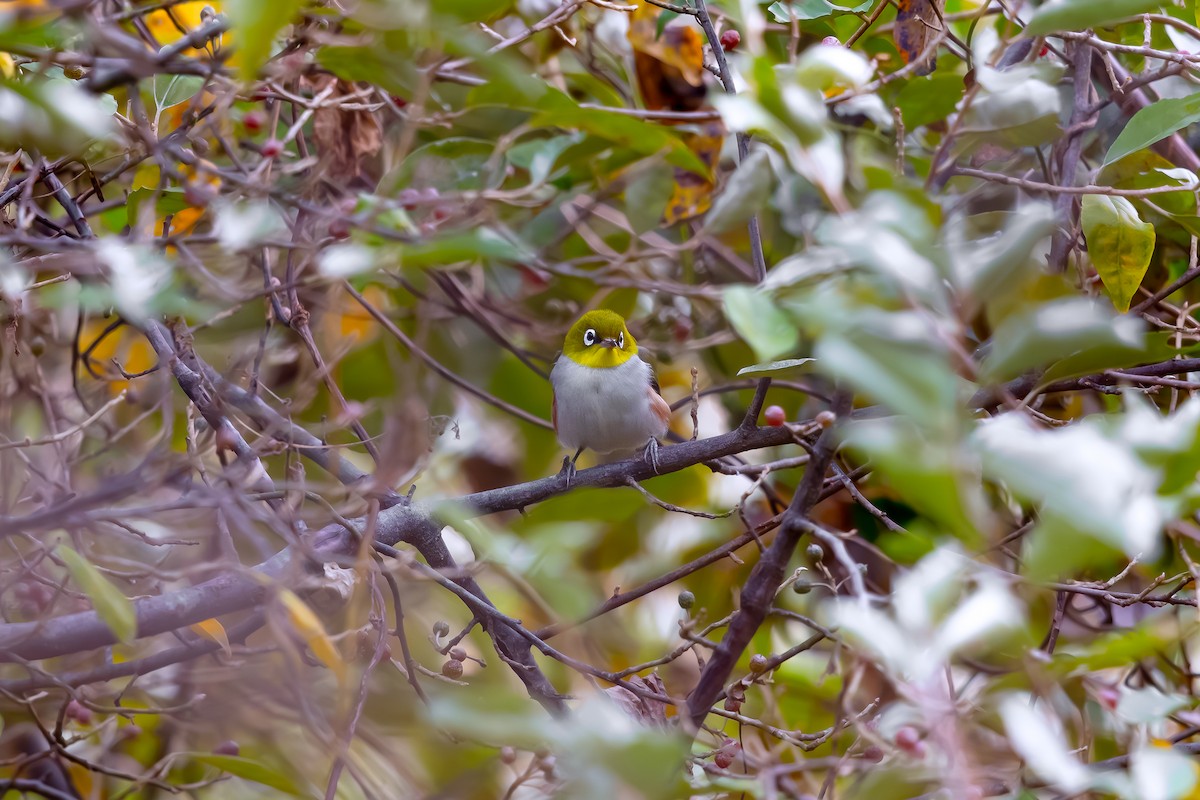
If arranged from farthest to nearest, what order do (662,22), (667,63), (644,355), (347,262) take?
(644,355)
(662,22)
(667,63)
(347,262)

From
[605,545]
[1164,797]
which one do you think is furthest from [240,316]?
[1164,797]

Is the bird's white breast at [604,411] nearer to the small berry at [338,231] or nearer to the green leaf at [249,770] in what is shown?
the small berry at [338,231]

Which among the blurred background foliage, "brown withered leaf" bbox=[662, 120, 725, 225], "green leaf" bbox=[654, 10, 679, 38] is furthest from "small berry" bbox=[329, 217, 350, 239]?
"green leaf" bbox=[654, 10, 679, 38]

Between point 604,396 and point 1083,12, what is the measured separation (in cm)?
202

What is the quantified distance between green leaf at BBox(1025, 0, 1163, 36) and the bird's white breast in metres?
1.96

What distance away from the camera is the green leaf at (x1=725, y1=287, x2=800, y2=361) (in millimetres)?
1122

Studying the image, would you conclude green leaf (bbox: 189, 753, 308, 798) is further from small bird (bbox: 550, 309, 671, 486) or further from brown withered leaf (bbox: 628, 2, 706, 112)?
brown withered leaf (bbox: 628, 2, 706, 112)

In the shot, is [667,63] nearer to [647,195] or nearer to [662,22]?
[662,22]

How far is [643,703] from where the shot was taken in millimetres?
1881

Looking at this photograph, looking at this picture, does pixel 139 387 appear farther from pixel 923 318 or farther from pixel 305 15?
pixel 923 318

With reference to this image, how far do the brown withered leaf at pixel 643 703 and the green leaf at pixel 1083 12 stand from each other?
1.19m

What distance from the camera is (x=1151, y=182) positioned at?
211 centimetres

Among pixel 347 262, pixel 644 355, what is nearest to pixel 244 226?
pixel 347 262

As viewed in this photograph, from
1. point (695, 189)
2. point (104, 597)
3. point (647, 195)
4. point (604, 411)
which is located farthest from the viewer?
point (604, 411)
